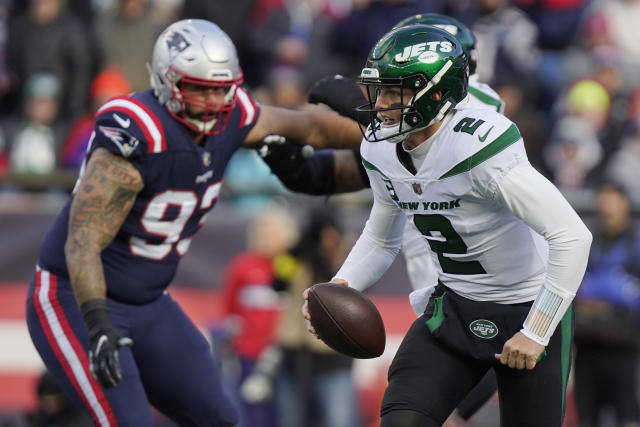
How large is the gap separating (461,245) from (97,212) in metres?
1.37

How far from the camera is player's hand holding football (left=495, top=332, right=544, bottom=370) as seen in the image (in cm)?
383

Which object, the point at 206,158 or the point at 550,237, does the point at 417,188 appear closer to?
the point at 550,237

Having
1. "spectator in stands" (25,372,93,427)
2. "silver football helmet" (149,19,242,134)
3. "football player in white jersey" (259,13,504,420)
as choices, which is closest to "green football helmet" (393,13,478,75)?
"football player in white jersey" (259,13,504,420)

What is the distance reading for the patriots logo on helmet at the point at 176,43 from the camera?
185 inches

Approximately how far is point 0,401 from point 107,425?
3.57 metres

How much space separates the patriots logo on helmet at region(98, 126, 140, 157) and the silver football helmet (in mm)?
236

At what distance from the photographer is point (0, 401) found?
782 centimetres

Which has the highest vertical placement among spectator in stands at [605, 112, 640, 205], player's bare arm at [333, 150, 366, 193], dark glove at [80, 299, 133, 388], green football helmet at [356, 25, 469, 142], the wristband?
green football helmet at [356, 25, 469, 142]

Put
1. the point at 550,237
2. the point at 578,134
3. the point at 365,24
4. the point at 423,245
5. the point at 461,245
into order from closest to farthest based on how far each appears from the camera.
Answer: the point at 550,237 < the point at 461,245 < the point at 423,245 < the point at 578,134 < the point at 365,24

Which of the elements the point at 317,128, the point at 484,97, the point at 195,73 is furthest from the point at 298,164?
the point at 484,97

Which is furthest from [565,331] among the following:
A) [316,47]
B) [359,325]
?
[316,47]

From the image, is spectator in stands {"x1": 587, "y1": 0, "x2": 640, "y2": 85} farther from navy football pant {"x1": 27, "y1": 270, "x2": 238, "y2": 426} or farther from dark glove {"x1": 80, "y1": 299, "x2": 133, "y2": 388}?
dark glove {"x1": 80, "y1": 299, "x2": 133, "y2": 388}

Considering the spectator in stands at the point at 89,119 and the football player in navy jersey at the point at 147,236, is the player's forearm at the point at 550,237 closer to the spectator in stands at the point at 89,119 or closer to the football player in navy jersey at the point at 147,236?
the football player in navy jersey at the point at 147,236

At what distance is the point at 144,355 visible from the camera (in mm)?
4746
